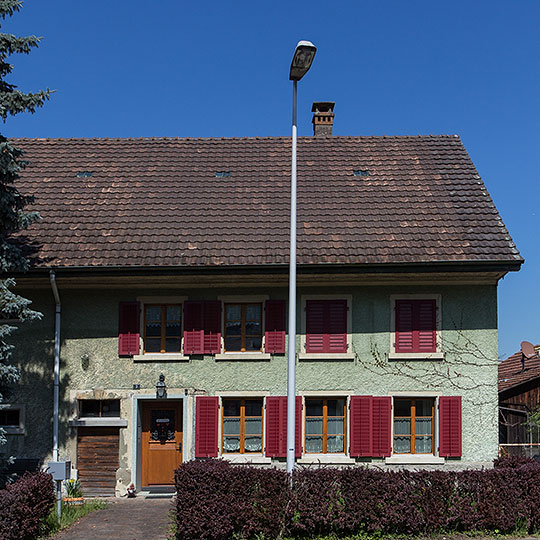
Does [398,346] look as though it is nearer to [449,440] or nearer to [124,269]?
[449,440]

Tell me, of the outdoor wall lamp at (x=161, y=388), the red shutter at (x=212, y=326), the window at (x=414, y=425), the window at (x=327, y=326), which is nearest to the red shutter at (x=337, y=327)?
the window at (x=327, y=326)

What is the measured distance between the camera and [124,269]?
14875mm

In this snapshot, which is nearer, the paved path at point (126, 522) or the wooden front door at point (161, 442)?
the paved path at point (126, 522)

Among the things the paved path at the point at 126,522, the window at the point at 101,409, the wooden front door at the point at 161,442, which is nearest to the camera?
the paved path at the point at 126,522

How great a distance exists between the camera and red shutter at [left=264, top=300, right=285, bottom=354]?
15.4m

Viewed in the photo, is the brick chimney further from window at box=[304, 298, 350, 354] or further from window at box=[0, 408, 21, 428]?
window at box=[0, 408, 21, 428]

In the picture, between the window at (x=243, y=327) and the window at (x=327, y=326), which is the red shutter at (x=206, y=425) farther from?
the window at (x=327, y=326)

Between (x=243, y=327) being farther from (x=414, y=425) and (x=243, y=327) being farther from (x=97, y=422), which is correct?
(x=414, y=425)

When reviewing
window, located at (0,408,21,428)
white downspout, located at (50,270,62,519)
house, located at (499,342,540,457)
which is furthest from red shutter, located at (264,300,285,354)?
house, located at (499,342,540,457)

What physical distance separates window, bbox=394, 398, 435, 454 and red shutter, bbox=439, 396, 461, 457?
0.30 m

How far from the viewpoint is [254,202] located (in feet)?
56.4

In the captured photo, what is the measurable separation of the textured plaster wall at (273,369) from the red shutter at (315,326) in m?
0.36

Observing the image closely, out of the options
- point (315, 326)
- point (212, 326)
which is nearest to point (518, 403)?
point (315, 326)

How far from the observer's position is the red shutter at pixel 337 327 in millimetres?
15430
